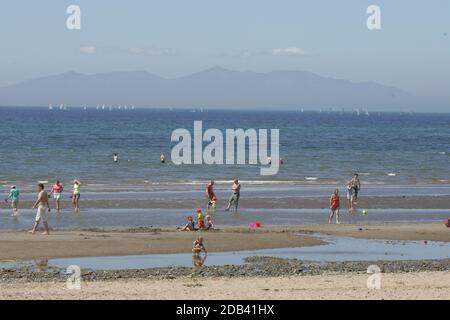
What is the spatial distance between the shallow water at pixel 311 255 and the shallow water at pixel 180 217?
6.90 m

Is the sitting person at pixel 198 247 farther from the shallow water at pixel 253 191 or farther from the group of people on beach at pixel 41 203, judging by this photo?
the shallow water at pixel 253 191

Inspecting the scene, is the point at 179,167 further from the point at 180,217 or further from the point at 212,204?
the point at 180,217

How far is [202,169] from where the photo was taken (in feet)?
214

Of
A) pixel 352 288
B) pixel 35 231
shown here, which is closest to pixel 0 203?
pixel 35 231

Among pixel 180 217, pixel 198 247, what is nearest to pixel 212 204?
→ pixel 180 217

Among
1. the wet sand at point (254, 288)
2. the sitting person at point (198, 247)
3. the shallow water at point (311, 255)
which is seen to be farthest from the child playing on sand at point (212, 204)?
the wet sand at point (254, 288)

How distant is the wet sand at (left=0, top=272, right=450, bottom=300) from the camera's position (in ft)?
56.1

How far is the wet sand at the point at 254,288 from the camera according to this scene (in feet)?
56.1

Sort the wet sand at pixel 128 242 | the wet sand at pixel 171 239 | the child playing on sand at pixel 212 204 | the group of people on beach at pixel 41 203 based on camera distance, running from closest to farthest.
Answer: the wet sand at pixel 128 242
the wet sand at pixel 171 239
the group of people on beach at pixel 41 203
the child playing on sand at pixel 212 204

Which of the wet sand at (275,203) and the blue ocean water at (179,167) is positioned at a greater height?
the blue ocean water at (179,167)

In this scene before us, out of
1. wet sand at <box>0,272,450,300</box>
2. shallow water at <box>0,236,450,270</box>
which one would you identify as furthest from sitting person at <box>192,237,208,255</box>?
wet sand at <box>0,272,450,300</box>

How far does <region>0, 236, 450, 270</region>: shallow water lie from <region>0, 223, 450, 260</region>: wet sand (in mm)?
A: 755
